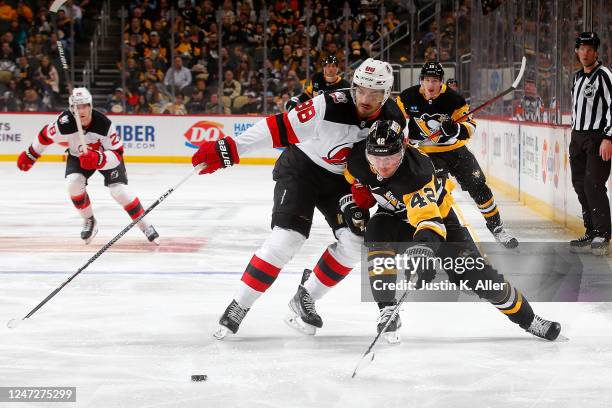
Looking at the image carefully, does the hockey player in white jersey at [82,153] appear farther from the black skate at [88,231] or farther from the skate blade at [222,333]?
the skate blade at [222,333]

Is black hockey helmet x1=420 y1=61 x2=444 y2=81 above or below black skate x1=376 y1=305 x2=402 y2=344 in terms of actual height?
above

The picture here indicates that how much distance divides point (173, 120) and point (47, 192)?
4.36 metres

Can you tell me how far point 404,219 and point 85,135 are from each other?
337 cm

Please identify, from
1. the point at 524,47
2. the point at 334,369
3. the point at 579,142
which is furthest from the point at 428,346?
the point at 524,47

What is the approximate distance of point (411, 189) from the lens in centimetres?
352

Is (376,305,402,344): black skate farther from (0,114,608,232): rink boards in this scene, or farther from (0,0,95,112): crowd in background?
(0,0,95,112): crowd in background

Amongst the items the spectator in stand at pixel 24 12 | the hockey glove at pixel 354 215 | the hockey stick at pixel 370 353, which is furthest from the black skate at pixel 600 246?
the spectator in stand at pixel 24 12

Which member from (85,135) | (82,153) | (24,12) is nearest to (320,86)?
(85,135)

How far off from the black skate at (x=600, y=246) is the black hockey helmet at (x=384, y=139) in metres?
2.90

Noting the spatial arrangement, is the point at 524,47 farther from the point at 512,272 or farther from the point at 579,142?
the point at 512,272

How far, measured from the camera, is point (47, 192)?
9.82 meters

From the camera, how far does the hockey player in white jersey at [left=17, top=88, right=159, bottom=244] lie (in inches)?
254

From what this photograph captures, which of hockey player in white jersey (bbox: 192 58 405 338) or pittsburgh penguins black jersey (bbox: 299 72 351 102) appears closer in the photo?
hockey player in white jersey (bbox: 192 58 405 338)

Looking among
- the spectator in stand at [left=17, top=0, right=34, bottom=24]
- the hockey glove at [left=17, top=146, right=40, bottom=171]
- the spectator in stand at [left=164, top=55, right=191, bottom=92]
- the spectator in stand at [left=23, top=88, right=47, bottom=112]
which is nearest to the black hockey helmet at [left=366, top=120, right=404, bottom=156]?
A: the hockey glove at [left=17, top=146, right=40, bottom=171]
